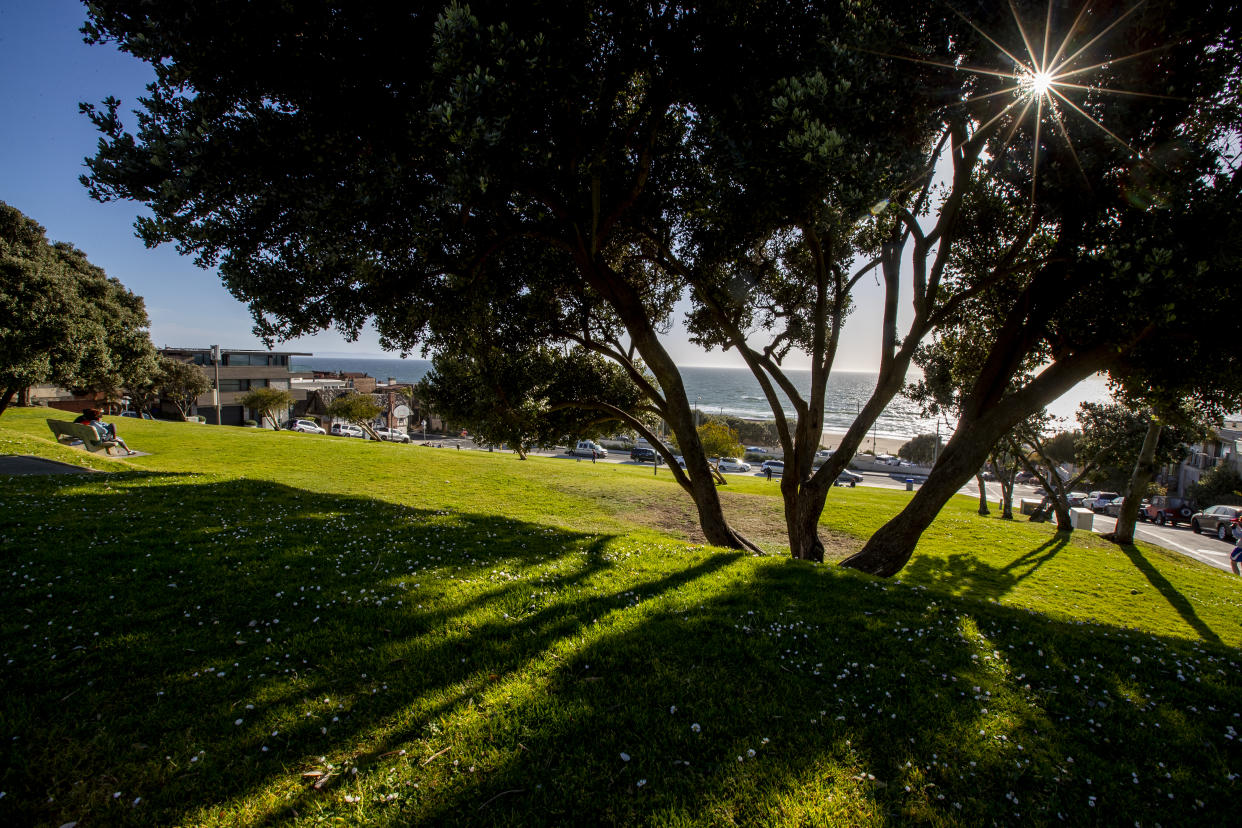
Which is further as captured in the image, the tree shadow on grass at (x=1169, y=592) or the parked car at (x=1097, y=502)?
the parked car at (x=1097, y=502)

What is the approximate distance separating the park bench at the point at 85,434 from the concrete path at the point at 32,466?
319 centimetres

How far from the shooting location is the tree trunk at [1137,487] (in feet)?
62.1

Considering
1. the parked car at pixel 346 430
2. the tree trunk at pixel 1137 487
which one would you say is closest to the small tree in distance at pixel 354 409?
the parked car at pixel 346 430

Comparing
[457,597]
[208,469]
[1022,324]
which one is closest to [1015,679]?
[457,597]

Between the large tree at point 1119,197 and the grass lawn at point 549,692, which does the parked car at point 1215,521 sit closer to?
the large tree at point 1119,197

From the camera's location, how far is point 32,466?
1301 cm

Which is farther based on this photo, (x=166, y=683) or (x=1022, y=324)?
(x=1022, y=324)

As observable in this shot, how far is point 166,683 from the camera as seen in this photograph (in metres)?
3.98

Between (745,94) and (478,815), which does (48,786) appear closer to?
(478,815)

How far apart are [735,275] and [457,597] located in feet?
28.7

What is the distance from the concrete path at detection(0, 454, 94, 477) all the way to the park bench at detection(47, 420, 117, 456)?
10.5 ft

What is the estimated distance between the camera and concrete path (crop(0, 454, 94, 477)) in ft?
40.6

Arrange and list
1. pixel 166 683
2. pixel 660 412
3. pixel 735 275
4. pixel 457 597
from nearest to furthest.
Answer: pixel 166 683 → pixel 457 597 → pixel 735 275 → pixel 660 412

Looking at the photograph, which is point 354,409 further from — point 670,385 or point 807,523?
point 807,523
